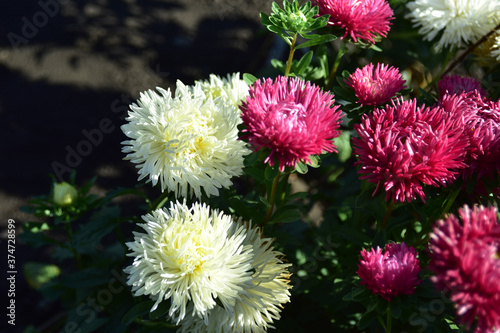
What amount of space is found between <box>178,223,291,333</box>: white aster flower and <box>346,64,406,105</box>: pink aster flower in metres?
0.42

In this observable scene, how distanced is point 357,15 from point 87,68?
7.76ft

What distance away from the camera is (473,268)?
743 millimetres

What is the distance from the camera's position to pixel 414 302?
105 centimetres

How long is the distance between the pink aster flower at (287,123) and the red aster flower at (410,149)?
→ 0.28 ft

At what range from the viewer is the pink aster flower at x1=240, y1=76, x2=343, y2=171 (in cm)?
98

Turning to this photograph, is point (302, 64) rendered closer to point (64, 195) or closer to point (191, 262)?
point (191, 262)

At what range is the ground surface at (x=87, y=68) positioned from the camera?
2699 mm

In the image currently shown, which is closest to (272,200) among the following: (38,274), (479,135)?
(479,135)

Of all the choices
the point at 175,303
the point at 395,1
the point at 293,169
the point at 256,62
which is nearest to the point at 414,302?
the point at 293,169

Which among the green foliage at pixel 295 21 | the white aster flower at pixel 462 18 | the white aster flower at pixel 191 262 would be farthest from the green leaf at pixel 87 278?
the white aster flower at pixel 462 18

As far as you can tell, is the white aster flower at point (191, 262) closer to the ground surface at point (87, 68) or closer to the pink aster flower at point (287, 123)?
the pink aster flower at point (287, 123)

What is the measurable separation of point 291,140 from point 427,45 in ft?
4.36

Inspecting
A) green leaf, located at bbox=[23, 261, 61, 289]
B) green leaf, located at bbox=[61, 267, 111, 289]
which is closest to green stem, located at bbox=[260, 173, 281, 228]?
green leaf, located at bbox=[61, 267, 111, 289]

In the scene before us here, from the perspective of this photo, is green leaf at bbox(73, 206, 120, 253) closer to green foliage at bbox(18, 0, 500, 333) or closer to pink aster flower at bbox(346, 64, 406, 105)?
green foliage at bbox(18, 0, 500, 333)
